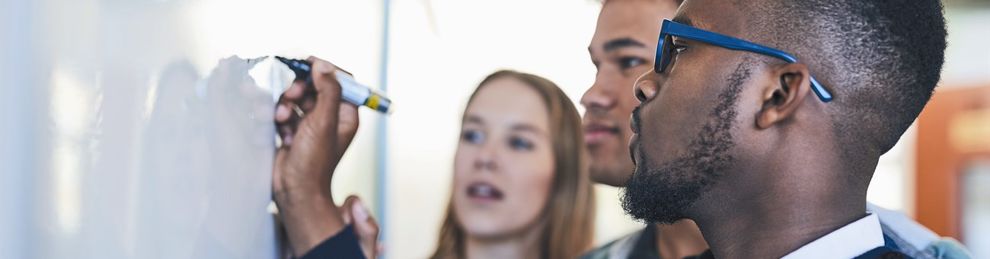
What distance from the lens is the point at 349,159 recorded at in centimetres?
177

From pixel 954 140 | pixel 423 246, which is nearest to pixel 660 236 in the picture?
pixel 423 246

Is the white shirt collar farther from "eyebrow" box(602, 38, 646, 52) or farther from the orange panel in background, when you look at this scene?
the orange panel in background

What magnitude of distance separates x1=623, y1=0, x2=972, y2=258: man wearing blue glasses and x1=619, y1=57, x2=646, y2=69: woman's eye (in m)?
0.64

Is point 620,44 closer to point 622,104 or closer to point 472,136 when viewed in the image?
point 622,104

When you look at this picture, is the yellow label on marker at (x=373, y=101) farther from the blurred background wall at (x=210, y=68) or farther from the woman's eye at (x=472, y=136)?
the woman's eye at (x=472, y=136)

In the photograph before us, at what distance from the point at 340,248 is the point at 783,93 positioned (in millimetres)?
603

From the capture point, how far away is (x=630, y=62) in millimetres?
1848

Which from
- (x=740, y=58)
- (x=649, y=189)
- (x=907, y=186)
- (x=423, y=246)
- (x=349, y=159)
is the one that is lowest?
(x=907, y=186)

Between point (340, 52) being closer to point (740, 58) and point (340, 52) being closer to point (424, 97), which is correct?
point (424, 97)

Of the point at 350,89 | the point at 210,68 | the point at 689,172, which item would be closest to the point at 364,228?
the point at 350,89

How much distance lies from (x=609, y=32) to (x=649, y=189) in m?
0.72

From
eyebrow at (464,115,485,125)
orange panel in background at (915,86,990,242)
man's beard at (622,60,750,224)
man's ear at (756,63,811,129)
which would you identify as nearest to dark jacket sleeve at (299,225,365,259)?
man's beard at (622,60,750,224)

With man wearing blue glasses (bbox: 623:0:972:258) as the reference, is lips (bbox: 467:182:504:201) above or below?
below

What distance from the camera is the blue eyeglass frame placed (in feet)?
3.61
